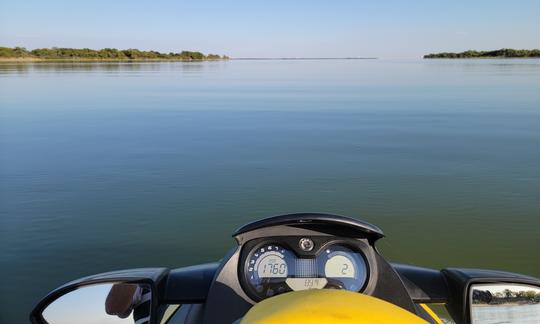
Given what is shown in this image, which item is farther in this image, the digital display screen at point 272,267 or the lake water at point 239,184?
the lake water at point 239,184

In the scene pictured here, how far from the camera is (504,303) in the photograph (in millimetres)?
1777

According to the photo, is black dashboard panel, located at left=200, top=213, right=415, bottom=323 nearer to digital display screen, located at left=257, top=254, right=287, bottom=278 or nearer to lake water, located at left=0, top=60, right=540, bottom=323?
digital display screen, located at left=257, top=254, right=287, bottom=278

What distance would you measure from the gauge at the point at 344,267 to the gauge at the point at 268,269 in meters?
0.12

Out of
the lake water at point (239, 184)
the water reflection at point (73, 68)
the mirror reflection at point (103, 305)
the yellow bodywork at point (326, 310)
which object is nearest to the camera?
the yellow bodywork at point (326, 310)

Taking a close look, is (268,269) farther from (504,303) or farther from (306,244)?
(504,303)

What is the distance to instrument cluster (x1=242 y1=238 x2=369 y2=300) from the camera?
1764 mm

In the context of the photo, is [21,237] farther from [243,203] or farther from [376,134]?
[376,134]

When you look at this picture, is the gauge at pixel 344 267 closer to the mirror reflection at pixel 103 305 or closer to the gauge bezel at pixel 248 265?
the gauge bezel at pixel 248 265

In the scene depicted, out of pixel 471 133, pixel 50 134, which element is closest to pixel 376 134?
pixel 471 133

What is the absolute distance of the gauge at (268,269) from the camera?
1764 mm

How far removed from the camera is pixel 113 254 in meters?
5.06

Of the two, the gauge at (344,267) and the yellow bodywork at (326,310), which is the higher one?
the yellow bodywork at (326,310)

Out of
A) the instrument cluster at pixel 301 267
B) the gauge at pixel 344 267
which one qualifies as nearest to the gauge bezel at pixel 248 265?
the instrument cluster at pixel 301 267

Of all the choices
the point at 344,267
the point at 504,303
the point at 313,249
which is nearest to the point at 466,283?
the point at 504,303
